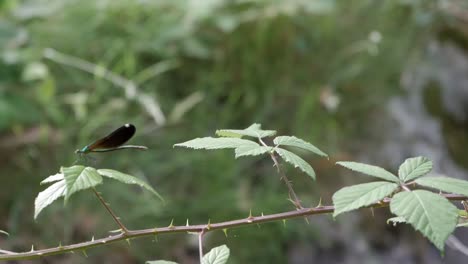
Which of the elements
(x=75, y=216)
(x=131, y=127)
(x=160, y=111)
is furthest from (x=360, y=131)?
(x=131, y=127)

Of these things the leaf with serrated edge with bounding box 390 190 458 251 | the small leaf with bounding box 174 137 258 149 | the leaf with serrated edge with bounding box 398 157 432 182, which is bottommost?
the leaf with serrated edge with bounding box 390 190 458 251

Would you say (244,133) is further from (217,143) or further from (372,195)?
(372,195)

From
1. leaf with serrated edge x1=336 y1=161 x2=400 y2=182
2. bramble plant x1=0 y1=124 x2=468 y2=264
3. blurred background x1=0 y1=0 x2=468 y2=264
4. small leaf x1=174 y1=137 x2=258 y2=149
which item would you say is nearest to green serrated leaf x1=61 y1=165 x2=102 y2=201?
bramble plant x1=0 y1=124 x2=468 y2=264

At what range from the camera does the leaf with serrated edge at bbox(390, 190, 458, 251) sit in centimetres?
44

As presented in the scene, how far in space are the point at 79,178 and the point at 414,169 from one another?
0.30 metres

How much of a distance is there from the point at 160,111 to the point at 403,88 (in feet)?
3.47

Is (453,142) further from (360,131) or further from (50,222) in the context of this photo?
(50,222)

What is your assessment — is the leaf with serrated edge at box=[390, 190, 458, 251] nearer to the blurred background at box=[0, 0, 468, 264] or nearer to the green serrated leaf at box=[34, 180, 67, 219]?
the green serrated leaf at box=[34, 180, 67, 219]

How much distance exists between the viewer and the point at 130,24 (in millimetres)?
2229

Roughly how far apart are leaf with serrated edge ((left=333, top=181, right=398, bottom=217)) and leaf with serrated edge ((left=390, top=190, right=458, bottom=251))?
0.01 m

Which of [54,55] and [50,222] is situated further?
[54,55]

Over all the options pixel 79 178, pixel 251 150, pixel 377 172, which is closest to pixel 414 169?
pixel 377 172

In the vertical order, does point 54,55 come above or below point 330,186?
above

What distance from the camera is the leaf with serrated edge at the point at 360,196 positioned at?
0.47m
